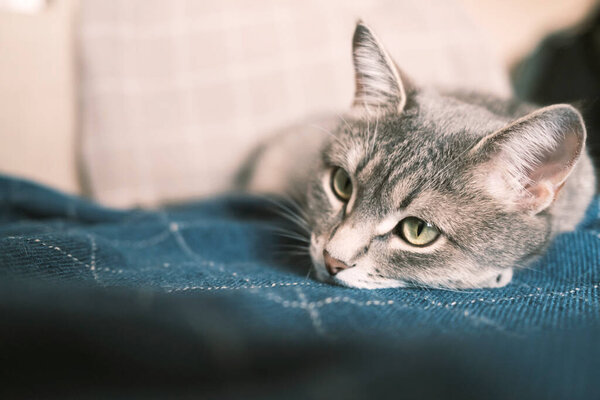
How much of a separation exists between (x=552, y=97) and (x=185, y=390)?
1.88 m

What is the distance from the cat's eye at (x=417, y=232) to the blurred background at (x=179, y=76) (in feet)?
2.52

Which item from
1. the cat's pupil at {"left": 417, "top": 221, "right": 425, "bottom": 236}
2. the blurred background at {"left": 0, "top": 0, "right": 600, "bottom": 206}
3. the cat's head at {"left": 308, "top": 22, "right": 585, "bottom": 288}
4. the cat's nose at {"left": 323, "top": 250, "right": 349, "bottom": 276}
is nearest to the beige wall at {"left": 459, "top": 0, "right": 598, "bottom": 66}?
the blurred background at {"left": 0, "top": 0, "right": 600, "bottom": 206}

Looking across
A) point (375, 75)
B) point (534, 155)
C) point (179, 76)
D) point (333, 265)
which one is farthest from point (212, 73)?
point (534, 155)

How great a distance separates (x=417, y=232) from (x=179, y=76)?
105 cm

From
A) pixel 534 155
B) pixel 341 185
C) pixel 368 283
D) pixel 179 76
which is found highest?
pixel 179 76

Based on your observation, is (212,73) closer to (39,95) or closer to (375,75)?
(39,95)

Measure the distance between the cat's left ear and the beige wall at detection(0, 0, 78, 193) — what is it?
136 centimetres

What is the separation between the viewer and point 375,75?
0.94 m

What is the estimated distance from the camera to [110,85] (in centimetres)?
141

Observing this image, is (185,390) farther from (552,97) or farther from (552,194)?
(552,97)

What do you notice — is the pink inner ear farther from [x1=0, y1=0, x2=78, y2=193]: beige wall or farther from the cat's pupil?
[x1=0, y1=0, x2=78, y2=193]: beige wall

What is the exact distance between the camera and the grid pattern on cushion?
142 centimetres

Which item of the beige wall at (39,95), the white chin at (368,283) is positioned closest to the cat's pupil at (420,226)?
the white chin at (368,283)

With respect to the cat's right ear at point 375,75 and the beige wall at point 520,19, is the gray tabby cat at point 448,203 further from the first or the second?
the beige wall at point 520,19
